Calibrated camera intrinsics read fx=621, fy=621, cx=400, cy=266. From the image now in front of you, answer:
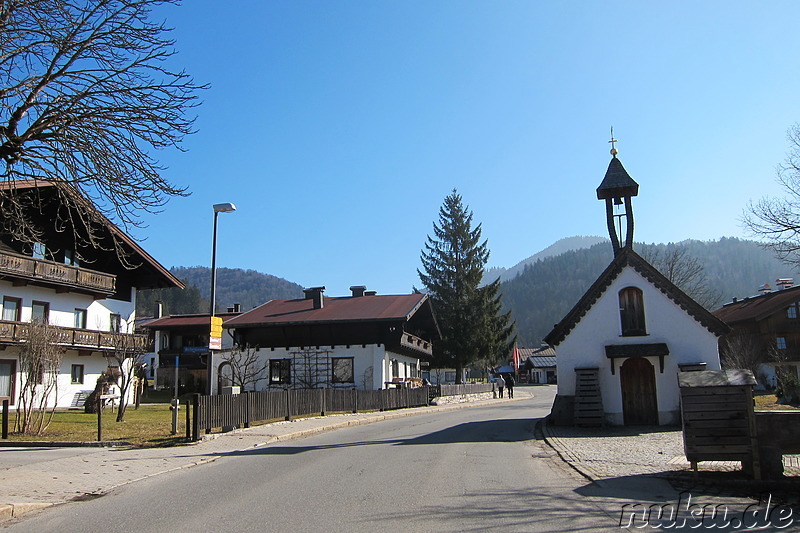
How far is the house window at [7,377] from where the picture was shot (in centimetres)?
3041

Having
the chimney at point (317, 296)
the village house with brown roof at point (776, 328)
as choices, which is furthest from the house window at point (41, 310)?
the village house with brown roof at point (776, 328)

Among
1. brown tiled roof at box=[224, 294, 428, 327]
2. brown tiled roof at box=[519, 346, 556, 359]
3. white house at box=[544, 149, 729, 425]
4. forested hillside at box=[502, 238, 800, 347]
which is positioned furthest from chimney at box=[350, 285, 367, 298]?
forested hillside at box=[502, 238, 800, 347]

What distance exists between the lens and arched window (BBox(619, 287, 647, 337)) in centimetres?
2259

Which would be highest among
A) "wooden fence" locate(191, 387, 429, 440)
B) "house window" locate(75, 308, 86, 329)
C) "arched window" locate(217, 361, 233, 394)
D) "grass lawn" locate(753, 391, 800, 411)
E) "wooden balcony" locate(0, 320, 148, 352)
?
"house window" locate(75, 308, 86, 329)

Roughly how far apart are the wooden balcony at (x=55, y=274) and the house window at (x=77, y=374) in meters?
4.24

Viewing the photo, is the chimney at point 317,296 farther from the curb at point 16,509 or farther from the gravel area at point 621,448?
the curb at point 16,509

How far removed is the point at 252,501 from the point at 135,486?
2.97 m

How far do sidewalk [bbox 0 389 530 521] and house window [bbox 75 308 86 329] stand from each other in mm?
19606

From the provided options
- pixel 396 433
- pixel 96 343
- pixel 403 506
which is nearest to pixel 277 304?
pixel 96 343

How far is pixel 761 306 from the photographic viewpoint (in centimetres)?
5600

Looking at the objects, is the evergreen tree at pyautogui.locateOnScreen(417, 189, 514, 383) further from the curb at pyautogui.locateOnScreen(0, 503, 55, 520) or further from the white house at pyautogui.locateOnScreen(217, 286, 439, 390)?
the curb at pyautogui.locateOnScreen(0, 503, 55, 520)

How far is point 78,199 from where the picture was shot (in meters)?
10.3

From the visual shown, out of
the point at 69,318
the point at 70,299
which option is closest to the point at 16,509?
the point at 69,318

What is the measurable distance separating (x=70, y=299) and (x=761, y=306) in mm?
55286
